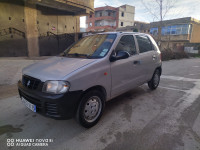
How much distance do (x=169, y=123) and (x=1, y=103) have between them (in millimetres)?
4178

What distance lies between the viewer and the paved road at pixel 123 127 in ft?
6.90

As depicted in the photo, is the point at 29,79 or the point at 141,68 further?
the point at 141,68

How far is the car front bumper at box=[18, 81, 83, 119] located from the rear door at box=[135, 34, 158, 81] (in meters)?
2.22

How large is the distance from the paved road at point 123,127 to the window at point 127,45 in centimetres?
144

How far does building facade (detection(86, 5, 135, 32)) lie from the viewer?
140 feet

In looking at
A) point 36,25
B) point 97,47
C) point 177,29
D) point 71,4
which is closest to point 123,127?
point 97,47

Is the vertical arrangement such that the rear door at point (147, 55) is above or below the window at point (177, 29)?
below

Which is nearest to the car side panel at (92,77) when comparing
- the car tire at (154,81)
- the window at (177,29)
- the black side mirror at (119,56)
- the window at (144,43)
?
the black side mirror at (119,56)

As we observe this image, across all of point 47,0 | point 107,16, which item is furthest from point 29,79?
point 107,16

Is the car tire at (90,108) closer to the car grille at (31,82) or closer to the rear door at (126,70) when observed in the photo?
the rear door at (126,70)

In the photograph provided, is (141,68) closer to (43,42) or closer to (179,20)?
(43,42)

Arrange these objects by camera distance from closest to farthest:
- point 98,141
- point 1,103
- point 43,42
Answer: point 98,141 → point 1,103 → point 43,42

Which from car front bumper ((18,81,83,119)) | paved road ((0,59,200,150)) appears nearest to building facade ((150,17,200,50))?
paved road ((0,59,200,150))

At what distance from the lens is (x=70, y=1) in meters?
10.3
